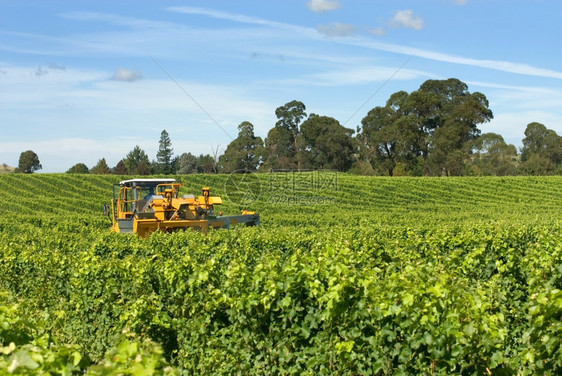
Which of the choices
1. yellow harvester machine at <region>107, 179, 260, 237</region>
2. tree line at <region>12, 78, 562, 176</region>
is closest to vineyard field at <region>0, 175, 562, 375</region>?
yellow harvester machine at <region>107, 179, 260, 237</region>

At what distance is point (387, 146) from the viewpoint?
84.5m

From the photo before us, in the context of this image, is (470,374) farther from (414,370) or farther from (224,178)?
(224,178)

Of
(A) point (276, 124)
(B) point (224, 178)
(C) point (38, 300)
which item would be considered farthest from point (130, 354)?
(A) point (276, 124)

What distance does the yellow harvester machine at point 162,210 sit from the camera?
19078 millimetres

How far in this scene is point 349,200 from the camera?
52.0m

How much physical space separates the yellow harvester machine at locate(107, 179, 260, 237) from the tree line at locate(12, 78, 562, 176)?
3962 cm

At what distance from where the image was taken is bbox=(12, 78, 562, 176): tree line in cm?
6688

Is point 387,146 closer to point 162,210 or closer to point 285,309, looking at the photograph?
point 162,210

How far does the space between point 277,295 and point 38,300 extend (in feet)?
21.5

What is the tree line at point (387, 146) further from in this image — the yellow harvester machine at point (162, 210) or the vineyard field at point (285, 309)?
the vineyard field at point (285, 309)

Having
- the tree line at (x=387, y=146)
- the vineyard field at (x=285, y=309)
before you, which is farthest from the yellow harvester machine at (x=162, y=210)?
the tree line at (x=387, y=146)

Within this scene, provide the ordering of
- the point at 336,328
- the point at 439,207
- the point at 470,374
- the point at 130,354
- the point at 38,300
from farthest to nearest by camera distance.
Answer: the point at 439,207, the point at 38,300, the point at 336,328, the point at 470,374, the point at 130,354

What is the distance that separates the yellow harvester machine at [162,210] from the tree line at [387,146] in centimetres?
3962

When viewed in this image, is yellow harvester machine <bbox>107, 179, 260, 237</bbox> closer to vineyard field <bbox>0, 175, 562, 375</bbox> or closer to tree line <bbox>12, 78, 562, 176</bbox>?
vineyard field <bbox>0, 175, 562, 375</bbox>
